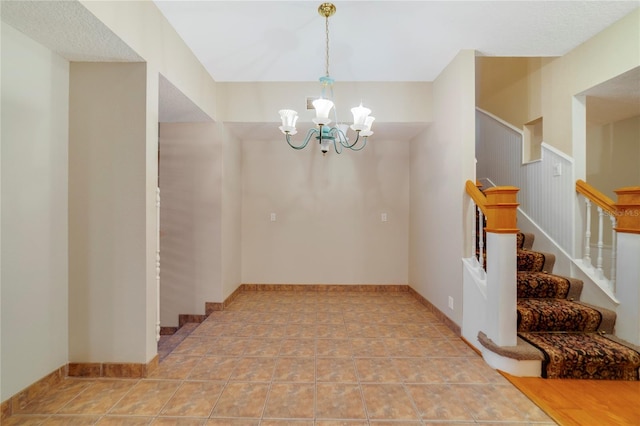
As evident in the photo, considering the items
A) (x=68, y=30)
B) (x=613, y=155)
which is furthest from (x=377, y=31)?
(x=613, y=155)

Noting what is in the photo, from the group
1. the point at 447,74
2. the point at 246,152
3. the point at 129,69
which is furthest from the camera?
the point at 246,152

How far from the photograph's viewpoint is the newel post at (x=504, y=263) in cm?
220

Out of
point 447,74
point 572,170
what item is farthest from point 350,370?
point 447,74

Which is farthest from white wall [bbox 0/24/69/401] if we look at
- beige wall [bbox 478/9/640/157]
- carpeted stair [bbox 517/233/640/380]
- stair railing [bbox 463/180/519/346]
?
beige wall [bbox 478/9/640/157]

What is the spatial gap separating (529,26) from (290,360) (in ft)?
11.6

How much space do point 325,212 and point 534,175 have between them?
9.03ft

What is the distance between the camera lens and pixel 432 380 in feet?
6.91

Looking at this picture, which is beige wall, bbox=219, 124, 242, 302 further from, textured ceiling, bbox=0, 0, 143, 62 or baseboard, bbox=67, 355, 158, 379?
textured ceiling, bbox=0, 0, 143, 62

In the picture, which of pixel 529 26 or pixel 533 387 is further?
pixel 529 26

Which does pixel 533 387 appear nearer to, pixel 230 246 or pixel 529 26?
pixel 529 26

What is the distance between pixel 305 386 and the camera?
2.04 metres

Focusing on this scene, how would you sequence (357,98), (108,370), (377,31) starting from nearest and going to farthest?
(108,370) → (377,31) → (357,98)

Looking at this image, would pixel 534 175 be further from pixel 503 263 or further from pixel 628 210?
pixel 503 263

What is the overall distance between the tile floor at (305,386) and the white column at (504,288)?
32 cm
